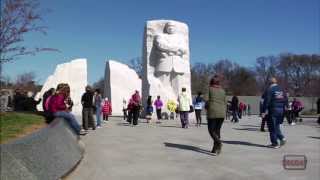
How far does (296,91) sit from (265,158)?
67.1 metres

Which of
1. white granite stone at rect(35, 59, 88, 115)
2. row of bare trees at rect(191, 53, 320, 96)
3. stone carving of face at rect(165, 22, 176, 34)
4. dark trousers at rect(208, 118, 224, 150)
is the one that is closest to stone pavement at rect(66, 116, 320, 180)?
dark trousers at rect(208, 118, 224, 150)

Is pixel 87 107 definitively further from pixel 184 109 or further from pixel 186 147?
pixel 186 147

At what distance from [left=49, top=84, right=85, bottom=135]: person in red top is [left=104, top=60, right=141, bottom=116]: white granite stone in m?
29.4

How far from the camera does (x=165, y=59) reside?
28.0m

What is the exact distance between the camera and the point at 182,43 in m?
28.7

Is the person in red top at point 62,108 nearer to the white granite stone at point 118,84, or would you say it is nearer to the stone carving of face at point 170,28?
the stone carving of face at point 170,28

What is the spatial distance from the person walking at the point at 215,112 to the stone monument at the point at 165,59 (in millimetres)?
16626

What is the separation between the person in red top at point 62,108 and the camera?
12.2 metres

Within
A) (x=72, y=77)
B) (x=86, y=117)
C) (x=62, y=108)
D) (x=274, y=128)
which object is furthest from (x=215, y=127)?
(x=72, y=77)

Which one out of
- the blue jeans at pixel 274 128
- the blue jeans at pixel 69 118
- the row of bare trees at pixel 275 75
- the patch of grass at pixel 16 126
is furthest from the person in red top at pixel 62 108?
the row of bare trees at pixel 275 75

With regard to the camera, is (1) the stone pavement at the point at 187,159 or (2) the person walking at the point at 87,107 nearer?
(1) the stone pavement at the point at 187,159

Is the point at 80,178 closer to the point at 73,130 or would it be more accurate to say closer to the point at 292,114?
the point at 73,130

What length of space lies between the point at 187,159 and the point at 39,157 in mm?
3888

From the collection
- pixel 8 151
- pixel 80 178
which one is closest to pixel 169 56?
pixel 80 178
